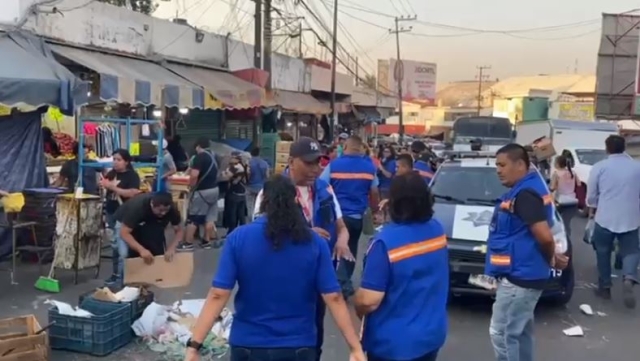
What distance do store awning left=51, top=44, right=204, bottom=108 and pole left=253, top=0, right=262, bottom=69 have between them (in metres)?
5.72

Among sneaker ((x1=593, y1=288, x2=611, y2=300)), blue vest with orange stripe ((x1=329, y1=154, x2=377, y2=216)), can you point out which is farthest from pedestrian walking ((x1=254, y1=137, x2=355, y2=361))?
sneaker ((x1=593, y1=288, x2=611, y2=300))

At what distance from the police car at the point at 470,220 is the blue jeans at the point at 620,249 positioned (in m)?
0.52

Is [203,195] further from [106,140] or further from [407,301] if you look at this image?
[407,301]

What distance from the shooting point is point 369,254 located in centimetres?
348

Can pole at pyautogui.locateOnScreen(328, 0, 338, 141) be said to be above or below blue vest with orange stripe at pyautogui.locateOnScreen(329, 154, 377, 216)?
above

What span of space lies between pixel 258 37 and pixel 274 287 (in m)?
18.7

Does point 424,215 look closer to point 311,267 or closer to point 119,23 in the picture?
point 311,267

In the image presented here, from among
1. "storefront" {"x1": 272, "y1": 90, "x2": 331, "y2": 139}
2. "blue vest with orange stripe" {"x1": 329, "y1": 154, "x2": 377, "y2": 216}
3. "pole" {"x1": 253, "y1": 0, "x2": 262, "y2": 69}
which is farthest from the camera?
"storefront" {"x1": 272, "y1": 90, "x2": 331, "y2": 139}

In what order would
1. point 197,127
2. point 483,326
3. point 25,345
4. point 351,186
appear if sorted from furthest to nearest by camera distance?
point 197,127
point 351,186
point 483,326
point 25,345

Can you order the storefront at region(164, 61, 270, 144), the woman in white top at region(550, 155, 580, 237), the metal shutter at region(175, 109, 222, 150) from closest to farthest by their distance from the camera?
the woman in white top at region(550, 155, 580, 237) < the storefront at region(164, 61, 270, 144) < the metal shutter at region(175, 109, 222, 150)

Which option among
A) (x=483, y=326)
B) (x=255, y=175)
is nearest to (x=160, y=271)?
(x=483, y=326)

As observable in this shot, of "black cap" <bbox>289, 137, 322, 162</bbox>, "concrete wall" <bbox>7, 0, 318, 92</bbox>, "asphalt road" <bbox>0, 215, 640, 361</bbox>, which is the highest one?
"concrete wall" <bbox>7, 0, 318, 92</bbox>

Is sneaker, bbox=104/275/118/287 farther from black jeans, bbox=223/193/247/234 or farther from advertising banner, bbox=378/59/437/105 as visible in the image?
advertising banner, bbox=378/59/437/105

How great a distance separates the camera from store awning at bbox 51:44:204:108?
12.1m
